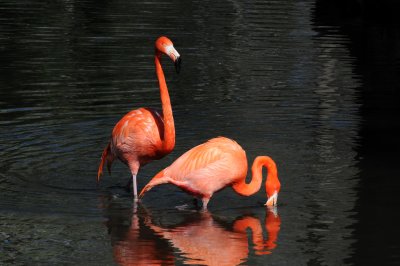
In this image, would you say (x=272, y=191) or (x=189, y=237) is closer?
(x=189, y=237)

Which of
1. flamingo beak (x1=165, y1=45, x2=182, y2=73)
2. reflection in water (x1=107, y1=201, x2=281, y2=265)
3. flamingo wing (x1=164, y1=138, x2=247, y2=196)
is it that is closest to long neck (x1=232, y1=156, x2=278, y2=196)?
flamingo wing (x1=164, y1=138, x2=247, y2=196)

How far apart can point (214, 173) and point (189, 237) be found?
79 cm

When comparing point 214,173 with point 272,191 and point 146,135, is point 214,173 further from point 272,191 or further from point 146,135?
point 146,135

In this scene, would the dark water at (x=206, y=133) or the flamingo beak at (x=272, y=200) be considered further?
the flamingo beak at (x=272, y=200)

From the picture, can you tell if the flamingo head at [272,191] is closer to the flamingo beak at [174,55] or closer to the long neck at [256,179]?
the long neck at [256,179]

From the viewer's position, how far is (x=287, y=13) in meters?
23.3

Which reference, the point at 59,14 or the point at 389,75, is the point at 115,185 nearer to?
the point at 389,75

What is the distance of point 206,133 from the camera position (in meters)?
11.7

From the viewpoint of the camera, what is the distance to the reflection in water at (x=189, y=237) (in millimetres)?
7641

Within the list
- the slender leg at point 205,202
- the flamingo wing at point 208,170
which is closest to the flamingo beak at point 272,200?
the flamingo wing at point 208,170

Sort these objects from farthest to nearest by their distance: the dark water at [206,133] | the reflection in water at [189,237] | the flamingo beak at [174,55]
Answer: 1. the flamingo beak at [174,55]
2. the dark water at [206,133]
3. the reflection in water at [189,237]

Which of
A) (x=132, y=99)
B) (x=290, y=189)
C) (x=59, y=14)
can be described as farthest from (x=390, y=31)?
(x=290, y=189)

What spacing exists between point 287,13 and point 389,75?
7623 millimetres

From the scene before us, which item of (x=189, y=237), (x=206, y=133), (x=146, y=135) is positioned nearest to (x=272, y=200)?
(x=189, y=237)
